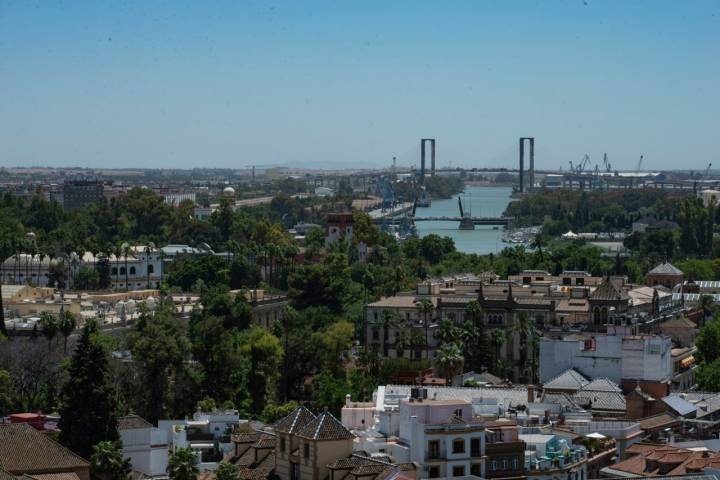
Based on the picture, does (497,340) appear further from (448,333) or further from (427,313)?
(427,313)

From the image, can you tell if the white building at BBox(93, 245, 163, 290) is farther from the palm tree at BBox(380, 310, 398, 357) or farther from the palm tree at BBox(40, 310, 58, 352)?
the palm tree at BBox(40, 310, 58, 352)

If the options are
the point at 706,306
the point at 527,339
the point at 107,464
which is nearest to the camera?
the point at 107,464

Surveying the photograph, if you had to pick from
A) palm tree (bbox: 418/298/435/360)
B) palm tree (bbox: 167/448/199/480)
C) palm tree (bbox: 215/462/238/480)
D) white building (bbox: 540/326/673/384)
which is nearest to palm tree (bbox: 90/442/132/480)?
palm tree (bbox: 167/448/199/480)

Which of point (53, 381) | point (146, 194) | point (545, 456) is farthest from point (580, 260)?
point (545, 456)

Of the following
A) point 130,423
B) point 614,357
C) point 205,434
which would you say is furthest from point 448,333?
point 130,423

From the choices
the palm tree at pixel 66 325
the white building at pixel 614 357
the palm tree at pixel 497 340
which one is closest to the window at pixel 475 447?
the white building at pixel 614 357

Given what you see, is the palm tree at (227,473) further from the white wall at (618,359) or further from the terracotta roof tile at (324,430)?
the white wall at (618,359)
